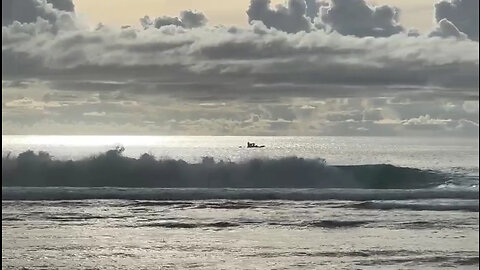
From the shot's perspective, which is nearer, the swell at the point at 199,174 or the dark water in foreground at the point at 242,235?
the dark water in foreground at the point at 242,235

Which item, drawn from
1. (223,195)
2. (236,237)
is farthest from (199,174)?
(236,237)

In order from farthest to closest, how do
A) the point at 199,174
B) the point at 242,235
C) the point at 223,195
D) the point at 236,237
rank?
1. the point at 199,174
2. the point at 223,195
3. the point at 242,235
4. the point at 236,237

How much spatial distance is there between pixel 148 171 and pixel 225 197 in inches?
339

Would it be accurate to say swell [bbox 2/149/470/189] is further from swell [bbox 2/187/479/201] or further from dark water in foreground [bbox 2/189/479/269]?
dark water in foreground [bbox 2/189/479/269]

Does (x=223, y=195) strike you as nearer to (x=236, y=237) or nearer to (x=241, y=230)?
(x=241, y=230)

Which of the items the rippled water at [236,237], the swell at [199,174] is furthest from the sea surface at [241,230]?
the swell at [199,174]

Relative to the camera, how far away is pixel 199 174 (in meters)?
23.1

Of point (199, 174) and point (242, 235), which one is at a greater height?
point (199, 174)

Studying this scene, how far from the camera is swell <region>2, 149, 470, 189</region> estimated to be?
22.0 metres

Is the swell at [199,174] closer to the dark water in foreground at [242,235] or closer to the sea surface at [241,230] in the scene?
the sea surface at [241,230]

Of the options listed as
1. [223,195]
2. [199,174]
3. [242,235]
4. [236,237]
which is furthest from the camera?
[199,174]

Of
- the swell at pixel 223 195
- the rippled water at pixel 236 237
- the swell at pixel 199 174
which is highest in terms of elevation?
the swell at pixel 199 174

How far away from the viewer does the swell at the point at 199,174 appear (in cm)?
2198

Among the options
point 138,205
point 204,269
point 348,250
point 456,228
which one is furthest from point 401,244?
point 138,205
